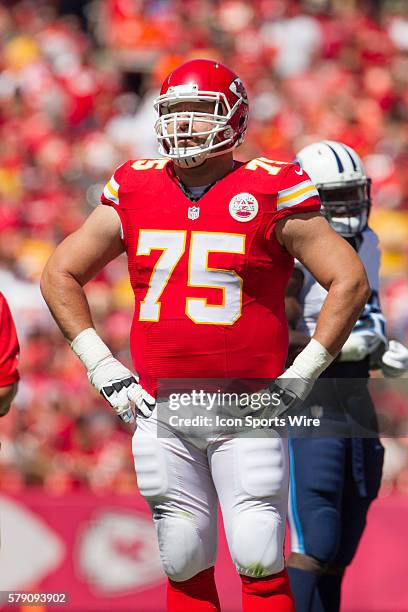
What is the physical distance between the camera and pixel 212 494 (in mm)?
3502

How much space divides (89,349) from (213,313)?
0.40m

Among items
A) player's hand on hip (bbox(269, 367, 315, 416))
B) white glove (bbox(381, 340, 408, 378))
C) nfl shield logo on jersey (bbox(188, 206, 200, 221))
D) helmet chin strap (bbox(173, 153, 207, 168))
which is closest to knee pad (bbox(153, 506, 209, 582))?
player's hand on hip (bbox(269, 367, 315, 416))

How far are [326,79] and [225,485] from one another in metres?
8.10

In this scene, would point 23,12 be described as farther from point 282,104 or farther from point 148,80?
point 282,104

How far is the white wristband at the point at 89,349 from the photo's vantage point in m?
3.50

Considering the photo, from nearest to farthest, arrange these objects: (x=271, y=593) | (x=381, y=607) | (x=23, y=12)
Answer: (x=271, y=593)
(x=381, y=607)
(x=23, y=12)

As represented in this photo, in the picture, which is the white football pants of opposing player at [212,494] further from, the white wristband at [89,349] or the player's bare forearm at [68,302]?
the player's bare forearm at [68,302]

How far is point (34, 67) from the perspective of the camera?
1171cm

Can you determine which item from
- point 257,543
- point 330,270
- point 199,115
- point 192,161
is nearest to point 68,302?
point 192,161

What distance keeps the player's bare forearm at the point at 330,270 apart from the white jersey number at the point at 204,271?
169 mm

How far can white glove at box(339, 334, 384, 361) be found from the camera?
418 centimetres

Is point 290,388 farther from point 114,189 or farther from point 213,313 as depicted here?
point 114,189

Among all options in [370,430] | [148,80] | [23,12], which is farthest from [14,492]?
[23,12]

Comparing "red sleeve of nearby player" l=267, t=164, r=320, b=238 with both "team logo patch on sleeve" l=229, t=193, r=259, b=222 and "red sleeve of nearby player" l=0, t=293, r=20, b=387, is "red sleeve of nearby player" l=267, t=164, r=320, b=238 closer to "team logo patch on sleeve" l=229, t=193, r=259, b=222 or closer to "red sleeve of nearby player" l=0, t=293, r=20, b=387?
"team logo patch on sleeve" l=229, t=193, r=259, b=222
